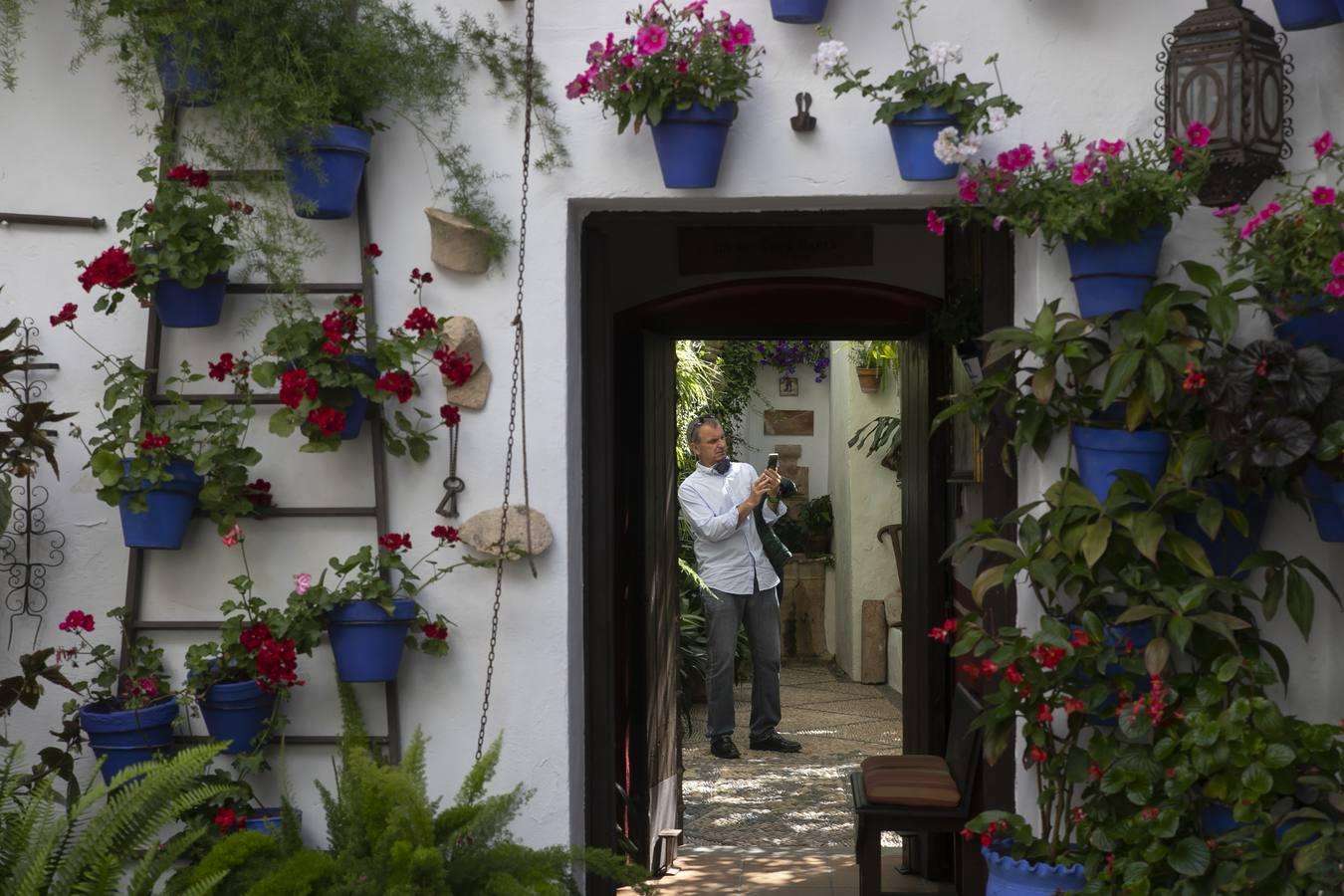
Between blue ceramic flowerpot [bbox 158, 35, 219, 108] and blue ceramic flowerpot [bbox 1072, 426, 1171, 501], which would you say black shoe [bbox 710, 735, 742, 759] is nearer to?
blue ceramic flowerpot [bbox 1072, 426, 1171, 501]

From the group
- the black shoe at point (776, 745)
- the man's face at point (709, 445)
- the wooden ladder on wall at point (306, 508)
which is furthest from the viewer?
the black shoe at point (776, 745)

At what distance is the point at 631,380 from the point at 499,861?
7.53 feet

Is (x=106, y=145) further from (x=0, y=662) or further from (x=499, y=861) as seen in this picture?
(x=499, y=861)

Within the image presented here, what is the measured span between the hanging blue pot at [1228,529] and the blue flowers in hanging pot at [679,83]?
1304 millimetres

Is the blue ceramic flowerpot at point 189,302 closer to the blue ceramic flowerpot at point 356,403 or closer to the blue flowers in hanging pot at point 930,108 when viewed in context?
the blue ceramic flowerpot at point 356,403

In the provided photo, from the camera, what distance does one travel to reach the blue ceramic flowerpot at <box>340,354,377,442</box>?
3.19 meters

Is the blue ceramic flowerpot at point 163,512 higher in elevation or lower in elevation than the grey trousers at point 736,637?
higher

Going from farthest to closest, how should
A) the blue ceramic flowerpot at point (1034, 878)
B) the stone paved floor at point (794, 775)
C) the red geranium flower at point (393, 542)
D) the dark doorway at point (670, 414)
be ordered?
1. the stone paved floor at point (794, 775)
2. the dark doorway at point (670, 414)
3. the red geranium flower at point (393, 542)
4. the blue ceramic flowerpot at point (1034, 878)

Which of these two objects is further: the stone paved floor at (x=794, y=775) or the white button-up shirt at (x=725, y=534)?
the white button-up shirt at (x=725, y=534)

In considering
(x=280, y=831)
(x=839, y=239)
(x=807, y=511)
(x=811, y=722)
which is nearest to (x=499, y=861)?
(x=280, y=831)

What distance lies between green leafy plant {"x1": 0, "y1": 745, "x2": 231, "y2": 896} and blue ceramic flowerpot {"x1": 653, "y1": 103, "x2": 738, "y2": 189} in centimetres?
162

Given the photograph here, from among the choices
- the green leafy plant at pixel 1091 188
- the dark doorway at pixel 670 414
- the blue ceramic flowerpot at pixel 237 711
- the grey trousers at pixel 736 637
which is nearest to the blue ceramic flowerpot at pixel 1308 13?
the green leafy plant at pixel 1091 188

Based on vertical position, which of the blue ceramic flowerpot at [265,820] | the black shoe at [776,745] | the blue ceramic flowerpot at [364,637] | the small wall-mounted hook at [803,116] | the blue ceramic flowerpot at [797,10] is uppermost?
the blue ceramic flowerpot at [797,10]

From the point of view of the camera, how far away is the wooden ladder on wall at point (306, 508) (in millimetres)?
3326
